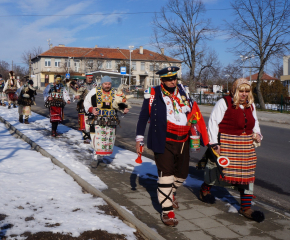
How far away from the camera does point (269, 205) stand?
518 cm

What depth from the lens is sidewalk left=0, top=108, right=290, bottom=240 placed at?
404 cm

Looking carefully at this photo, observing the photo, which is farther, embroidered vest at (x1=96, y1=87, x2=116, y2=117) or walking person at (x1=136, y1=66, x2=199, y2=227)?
embroidered vest at (x1=96, y1=87, x2=116, y2=117)

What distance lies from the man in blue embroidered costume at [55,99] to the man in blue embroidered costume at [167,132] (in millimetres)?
6989

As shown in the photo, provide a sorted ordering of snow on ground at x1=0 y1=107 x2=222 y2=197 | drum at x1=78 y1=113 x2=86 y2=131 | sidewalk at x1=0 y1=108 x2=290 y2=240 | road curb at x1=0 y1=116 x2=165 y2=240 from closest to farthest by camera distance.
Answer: road curb at x1=0 y1=116 x2=165 y2=240
sidewalk at x1=0 y1=108 x2=290 y2=240
snow on ground at x1=0 y1=107 x2=222 y2=197
drum at x1=78 y1=113 x2=86 y2=131

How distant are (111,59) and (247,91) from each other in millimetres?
76910

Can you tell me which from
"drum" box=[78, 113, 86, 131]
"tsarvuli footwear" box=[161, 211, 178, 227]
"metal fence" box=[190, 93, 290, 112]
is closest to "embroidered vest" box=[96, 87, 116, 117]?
"tsarvuli footwear" box=[161, 211, 178, 227]

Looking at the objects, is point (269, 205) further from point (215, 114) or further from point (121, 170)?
point (121, 170)

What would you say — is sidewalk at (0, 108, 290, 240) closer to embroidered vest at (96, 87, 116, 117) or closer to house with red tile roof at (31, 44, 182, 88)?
embroidered vest at (96, 87, 116, 117)

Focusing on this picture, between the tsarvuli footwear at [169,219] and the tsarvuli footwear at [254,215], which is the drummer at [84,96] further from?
the tsarvuli footwear at [254,215]

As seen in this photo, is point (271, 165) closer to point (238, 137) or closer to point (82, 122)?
point (238, 137)

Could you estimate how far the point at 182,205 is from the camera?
4953mm

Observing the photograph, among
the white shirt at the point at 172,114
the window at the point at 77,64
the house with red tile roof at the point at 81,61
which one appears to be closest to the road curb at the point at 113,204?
the white shirt at the point at 172,114

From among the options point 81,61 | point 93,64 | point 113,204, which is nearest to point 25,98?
point 113,204

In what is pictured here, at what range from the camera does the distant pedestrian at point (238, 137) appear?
449cm
